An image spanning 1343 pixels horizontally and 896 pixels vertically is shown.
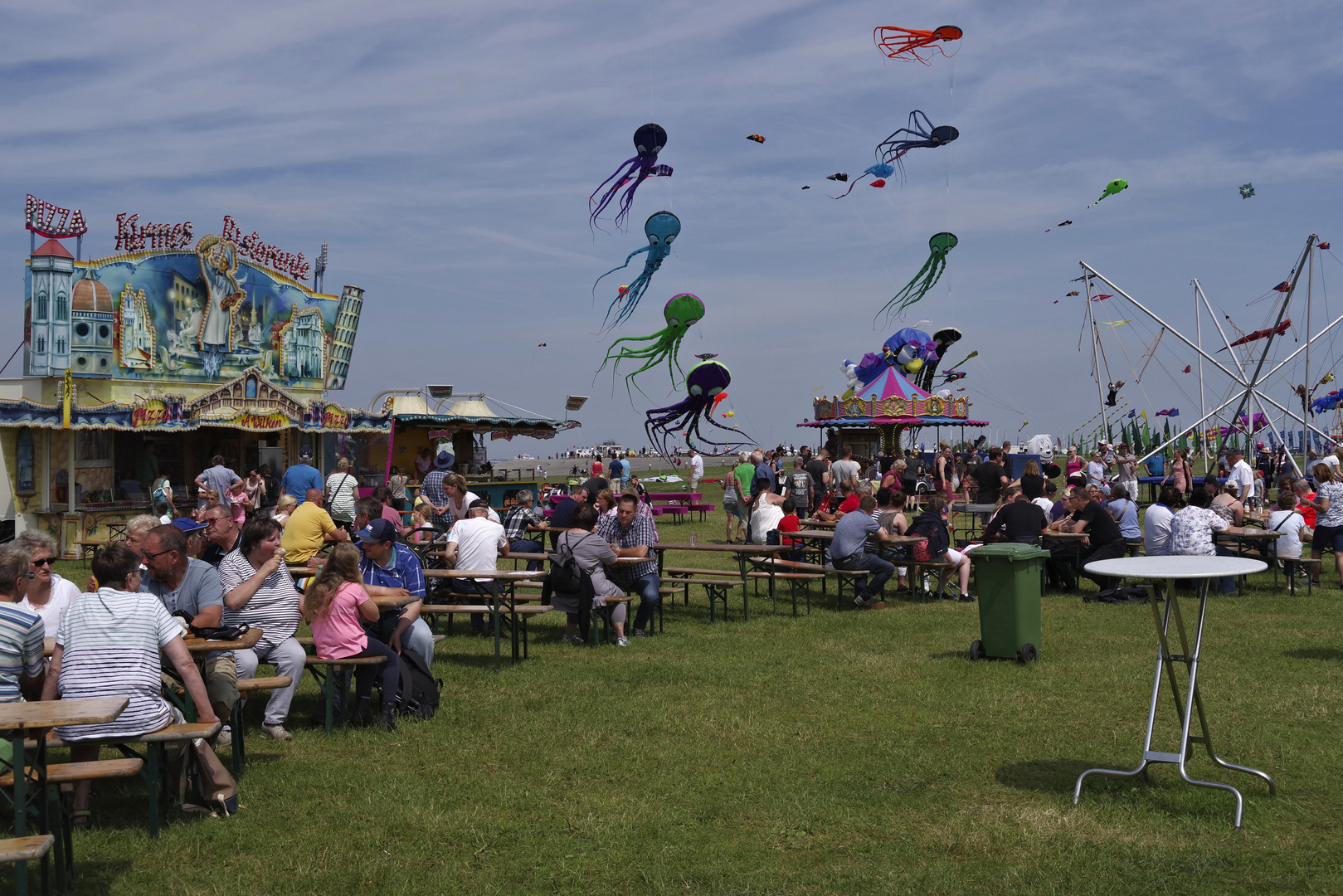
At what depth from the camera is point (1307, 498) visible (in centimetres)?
1531

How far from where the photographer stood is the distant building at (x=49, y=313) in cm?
1958

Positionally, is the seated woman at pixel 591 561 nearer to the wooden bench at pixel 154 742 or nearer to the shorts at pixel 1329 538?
the wooden bench at pixel 154 742

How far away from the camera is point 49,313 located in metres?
19.7

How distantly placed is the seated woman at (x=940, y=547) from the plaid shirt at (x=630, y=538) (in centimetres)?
351

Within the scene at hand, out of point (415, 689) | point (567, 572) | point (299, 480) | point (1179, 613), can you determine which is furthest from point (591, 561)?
point (299, 480)

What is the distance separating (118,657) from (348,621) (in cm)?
199

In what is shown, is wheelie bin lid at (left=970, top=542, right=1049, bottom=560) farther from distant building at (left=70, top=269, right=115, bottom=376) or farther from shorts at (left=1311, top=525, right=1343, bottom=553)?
distant building at (left=70, top=269, right=115, bottom=376)

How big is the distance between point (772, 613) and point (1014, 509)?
2848 mm

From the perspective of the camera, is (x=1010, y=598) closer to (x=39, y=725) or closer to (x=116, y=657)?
(x=116, y=657)

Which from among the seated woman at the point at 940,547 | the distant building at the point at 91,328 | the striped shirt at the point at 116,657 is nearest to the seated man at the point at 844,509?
the seated woman at the point at 940,547

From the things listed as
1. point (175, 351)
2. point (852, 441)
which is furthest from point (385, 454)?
point (852, 441)

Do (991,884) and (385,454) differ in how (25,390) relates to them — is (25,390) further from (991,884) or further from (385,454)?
(991,884)

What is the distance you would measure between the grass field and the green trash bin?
0.17m

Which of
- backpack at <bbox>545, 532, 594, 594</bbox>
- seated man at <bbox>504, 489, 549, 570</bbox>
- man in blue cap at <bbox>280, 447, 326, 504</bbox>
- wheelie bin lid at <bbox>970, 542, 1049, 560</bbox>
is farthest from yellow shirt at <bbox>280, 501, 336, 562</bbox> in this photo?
wheelie bin lid at <bbox>970, 542, 1049, 560</bbox>
